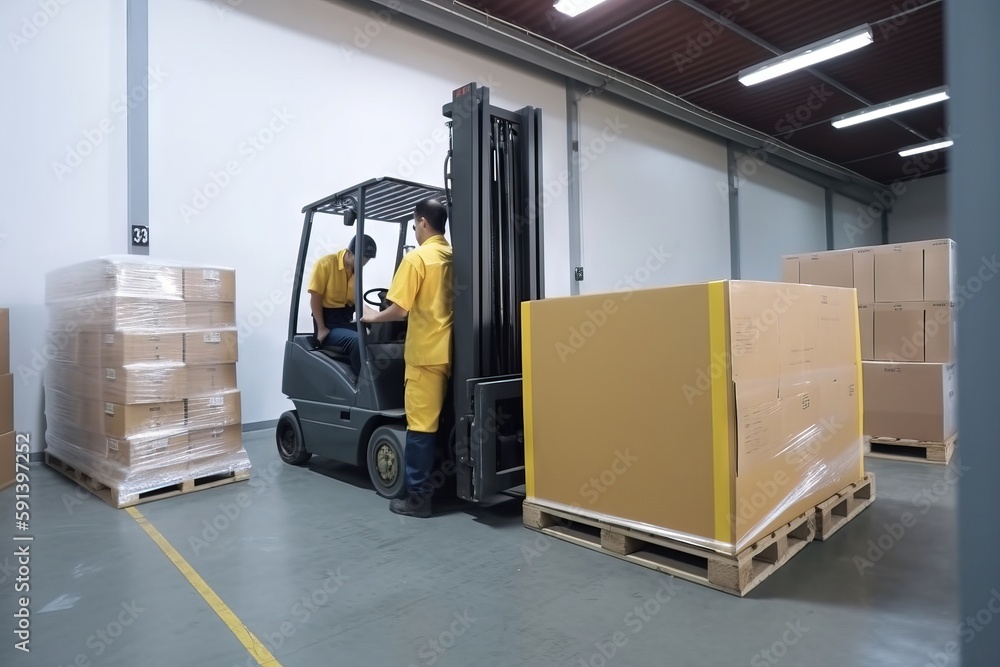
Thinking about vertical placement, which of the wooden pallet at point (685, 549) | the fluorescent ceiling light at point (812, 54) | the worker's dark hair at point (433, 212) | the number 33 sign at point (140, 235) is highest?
the fluorescent ceiling light at point (812, 54)

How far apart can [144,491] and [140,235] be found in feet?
9.07

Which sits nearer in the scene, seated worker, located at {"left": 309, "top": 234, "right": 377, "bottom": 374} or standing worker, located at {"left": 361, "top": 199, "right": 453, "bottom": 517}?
standing worker, located at {"left": 361, "top": 199, "right": 453, "bottom": 517}

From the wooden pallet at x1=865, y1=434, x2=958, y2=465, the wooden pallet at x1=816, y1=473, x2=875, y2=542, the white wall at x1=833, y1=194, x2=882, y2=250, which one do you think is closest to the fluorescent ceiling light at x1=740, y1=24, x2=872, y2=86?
the wooden pallet at x1=865, y1=434, x2=958, y2=465

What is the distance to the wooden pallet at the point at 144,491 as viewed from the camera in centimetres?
401

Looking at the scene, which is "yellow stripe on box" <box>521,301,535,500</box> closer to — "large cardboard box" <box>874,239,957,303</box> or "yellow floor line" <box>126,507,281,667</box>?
"yellow floor line" <box>126,507,281,667</box>

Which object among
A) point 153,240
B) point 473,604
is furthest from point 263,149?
point 473,604

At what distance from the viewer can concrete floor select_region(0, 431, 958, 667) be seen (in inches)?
84.1

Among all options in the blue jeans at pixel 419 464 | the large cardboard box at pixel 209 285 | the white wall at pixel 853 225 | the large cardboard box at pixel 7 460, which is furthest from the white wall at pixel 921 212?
the large cardboard box at pixel 7 460

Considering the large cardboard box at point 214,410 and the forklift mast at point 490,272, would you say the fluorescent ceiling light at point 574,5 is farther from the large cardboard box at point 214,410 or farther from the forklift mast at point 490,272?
the large cardboard box at point 214,410

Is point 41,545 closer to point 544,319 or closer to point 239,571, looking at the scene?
point 239,571

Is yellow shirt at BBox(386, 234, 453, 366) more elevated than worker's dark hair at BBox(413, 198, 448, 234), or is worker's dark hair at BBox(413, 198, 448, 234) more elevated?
worker's dark hair at BBox(413, 198, 448, 234)

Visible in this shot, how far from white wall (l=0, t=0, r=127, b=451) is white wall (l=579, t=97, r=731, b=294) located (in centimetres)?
689

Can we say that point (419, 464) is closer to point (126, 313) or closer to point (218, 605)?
point (218, 605)

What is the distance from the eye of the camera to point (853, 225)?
60.2ft
